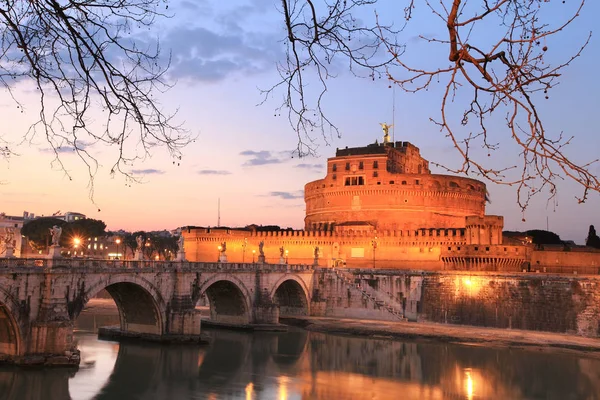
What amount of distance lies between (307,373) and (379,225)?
31437mm

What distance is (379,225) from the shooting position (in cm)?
5734

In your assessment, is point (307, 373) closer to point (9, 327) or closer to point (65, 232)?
point (9, 327)

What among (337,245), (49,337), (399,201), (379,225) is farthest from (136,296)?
(399,201)

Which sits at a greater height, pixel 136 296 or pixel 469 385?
pixel 136 296

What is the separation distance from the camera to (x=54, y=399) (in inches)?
816

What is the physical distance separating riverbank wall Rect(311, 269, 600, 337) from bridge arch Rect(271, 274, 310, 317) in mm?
769

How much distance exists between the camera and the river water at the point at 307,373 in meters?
22.8

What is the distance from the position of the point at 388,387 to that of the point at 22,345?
14179 millimetres

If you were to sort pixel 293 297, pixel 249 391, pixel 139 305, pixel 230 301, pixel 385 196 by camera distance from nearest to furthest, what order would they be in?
pixel 249 391
pixel 139 305
pixel 230 301
pixel 293 297
pixel 385 196

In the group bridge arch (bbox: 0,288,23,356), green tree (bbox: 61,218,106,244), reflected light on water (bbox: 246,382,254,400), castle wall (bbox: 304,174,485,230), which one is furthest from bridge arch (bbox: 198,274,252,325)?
green tree (bbox: 61,218,106,244)

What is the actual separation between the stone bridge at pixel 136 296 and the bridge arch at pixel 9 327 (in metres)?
0.04

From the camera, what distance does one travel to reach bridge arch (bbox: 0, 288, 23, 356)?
23.8 m

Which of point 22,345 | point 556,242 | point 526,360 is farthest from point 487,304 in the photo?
point 556,242

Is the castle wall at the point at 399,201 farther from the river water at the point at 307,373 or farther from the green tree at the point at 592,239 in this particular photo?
the river water at the point at 307,373
